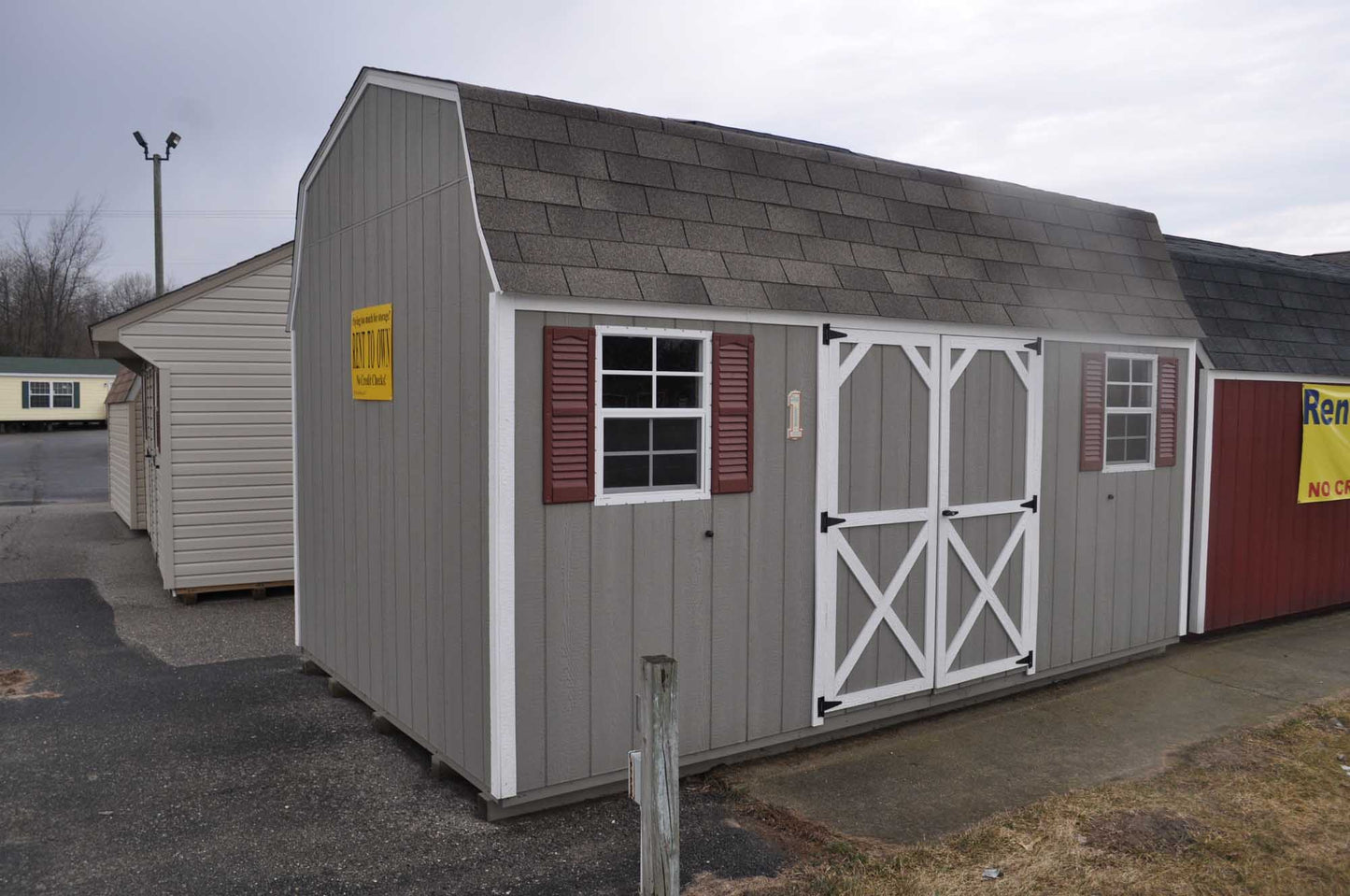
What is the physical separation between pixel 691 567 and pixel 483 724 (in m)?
1.21

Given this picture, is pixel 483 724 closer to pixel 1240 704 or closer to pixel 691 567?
pixel 691 567

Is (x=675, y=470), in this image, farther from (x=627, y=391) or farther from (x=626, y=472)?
(x=627, y=391)

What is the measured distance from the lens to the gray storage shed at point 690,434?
437cm

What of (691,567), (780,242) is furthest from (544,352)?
(780,242)

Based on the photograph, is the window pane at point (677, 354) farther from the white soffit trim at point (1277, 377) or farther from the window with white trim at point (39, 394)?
the window with white trim at point (39, 394)

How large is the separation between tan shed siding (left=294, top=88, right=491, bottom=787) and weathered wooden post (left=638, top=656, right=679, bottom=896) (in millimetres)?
1330

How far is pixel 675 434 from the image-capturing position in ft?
15.6

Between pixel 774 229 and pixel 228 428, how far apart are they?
6.33 metres

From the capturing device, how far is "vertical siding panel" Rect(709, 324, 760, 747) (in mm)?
4867

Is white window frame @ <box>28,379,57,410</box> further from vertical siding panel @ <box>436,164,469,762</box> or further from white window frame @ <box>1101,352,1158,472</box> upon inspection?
white window frame @ <box>1101,352,1158,472</box>

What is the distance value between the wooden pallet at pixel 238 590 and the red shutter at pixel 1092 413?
6964 mm

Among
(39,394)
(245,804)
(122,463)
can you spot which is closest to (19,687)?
(245,804)

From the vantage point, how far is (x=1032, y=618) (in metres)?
6.23

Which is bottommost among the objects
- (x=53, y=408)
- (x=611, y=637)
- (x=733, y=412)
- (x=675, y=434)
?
(x=611, y=637)
